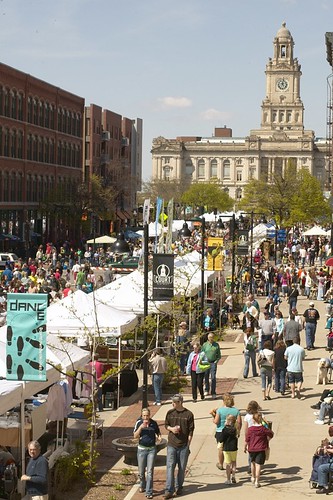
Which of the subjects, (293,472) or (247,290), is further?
(247,290)

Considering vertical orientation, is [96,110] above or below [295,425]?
above

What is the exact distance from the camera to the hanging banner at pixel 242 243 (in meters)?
42.9

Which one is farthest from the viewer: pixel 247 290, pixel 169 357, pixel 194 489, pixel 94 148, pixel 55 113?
pixel 94 148

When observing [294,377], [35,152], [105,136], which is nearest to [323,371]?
[294,377]

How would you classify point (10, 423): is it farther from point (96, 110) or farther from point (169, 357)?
point (96, 110)

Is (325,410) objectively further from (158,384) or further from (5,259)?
(5,259)

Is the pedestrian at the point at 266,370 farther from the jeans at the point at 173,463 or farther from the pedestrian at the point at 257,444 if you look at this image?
the jeans at the point at 173,463

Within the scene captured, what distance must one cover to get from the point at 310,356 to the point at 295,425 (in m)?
9.45

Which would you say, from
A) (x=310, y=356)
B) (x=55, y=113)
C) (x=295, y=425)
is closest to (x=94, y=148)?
(x=55, y=113)

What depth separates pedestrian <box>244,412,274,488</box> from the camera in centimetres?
1572

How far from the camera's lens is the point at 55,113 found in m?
82.4

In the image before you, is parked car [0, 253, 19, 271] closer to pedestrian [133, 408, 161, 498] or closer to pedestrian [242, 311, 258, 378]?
pedestrian [242, 311, 258, 378]

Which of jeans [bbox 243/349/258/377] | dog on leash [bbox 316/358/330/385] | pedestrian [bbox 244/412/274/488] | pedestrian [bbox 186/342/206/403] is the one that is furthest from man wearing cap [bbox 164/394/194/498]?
jeans [bbox 243/349/258/377]

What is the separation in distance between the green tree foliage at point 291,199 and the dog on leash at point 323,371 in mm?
54558
